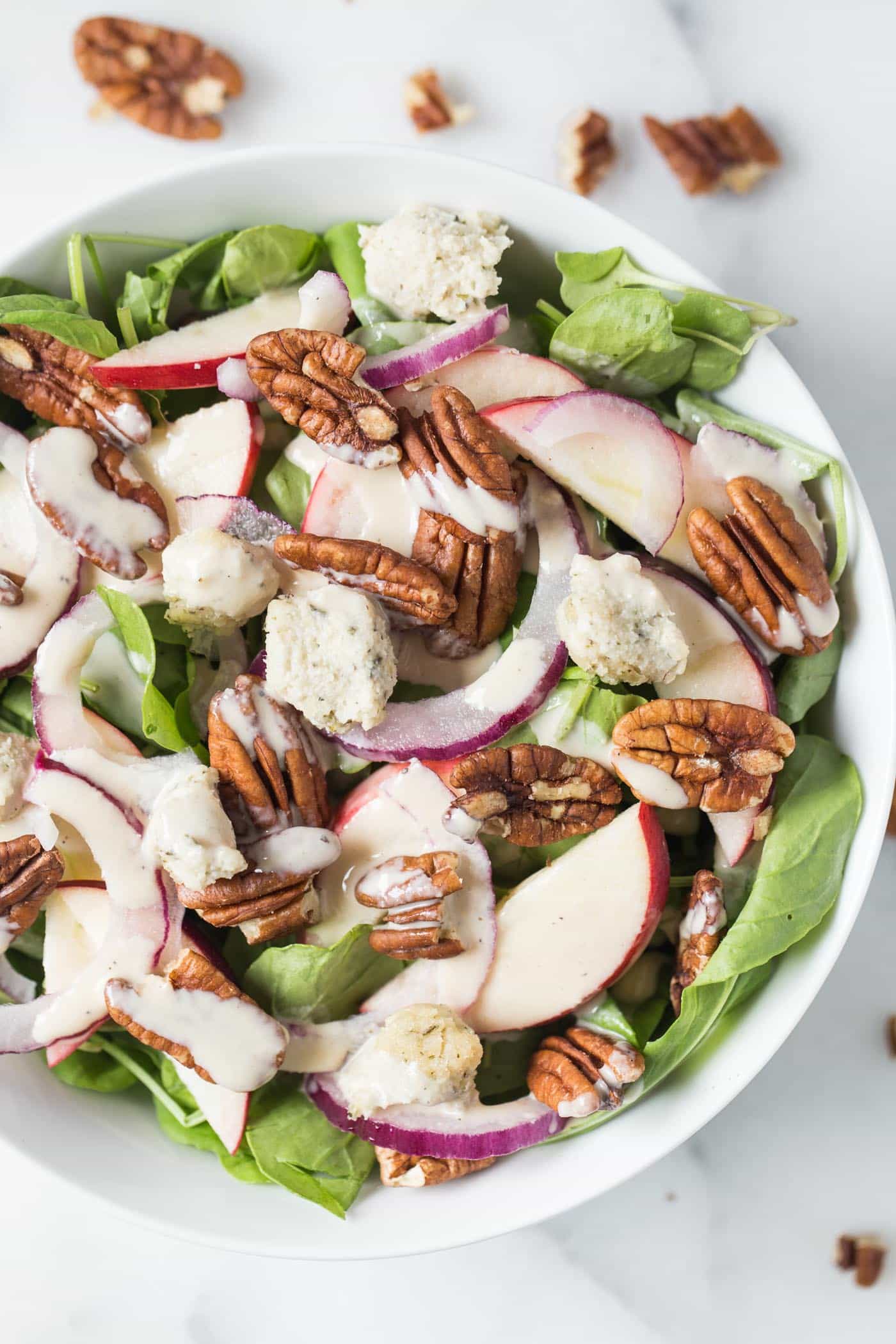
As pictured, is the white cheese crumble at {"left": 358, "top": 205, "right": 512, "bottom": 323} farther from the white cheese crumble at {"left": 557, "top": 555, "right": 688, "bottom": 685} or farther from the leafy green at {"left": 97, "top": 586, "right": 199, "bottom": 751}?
the leafy green at {"left": 97, "top": 586, "right": 199, "bottom": 751}

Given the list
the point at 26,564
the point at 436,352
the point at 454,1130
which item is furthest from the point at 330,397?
the point at 454,1130

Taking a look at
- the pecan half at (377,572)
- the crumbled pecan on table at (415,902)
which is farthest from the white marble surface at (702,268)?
the pecan half at (377,572)

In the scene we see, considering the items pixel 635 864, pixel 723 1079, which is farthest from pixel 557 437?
pixel 723 1079

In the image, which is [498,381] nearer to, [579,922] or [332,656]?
[332,656]

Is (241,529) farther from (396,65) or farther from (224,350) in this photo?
(396,65)

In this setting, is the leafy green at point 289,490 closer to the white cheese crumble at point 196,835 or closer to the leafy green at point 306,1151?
the white cheese crumble at point 196,835

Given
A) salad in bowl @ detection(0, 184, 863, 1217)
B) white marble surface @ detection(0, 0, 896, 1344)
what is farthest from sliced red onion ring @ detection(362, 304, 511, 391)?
white marble surface @ detection(0, 0, 896, 1344)
